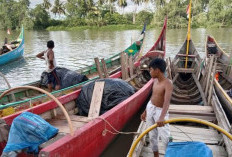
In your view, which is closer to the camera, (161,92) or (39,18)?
(161,92)

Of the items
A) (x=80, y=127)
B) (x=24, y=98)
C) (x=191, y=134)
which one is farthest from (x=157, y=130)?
(x=24, y=98)

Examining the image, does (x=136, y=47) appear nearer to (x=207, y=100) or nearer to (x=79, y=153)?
(x=207, y=100)

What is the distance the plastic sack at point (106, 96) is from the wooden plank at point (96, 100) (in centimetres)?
10

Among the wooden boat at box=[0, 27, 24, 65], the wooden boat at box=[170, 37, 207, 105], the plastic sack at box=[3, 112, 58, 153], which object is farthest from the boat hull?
the plastic sack at box=[3, 112, 58, 153]

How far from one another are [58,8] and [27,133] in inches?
1970

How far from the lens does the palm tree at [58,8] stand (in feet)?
156

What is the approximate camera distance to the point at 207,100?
4.96 meters

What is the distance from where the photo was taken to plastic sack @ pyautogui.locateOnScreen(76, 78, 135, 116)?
4.34 m

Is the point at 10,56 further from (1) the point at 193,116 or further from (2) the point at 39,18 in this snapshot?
(2) the point at 39,18

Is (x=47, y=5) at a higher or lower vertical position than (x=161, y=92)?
higher

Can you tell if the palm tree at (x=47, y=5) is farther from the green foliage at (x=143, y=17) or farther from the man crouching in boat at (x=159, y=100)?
the man crouching in boat at (x=159, y=100)

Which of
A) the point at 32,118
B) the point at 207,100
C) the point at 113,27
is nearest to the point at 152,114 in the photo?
the point at 32,118

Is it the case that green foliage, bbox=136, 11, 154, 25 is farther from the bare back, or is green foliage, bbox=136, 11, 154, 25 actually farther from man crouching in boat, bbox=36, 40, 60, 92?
the bare back

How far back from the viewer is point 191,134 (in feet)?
11.5
